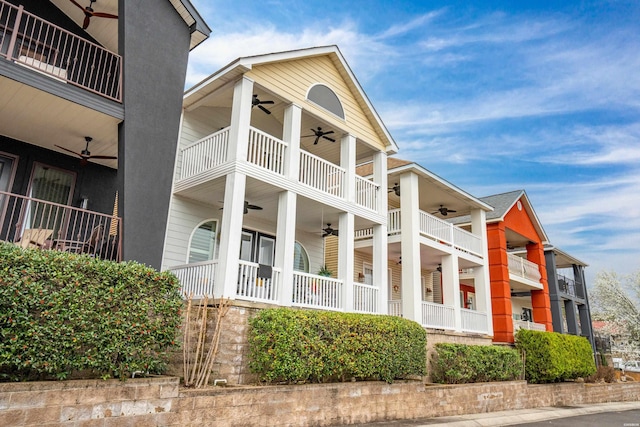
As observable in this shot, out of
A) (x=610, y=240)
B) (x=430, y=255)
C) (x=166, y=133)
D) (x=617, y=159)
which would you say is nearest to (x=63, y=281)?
(x=166, y=133)

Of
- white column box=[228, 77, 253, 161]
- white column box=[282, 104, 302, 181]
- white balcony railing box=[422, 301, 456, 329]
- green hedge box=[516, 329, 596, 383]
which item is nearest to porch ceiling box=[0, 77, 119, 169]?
white column box=[228, 77, 253, 161]

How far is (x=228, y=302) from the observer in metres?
9.08

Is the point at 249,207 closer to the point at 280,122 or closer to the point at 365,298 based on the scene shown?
the point at 280,122

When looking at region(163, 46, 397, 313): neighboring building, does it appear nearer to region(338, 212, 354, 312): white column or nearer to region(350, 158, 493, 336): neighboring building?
region(338, 212, 354, 312): white column

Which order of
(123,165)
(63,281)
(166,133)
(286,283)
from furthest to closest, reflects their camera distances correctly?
(286,283), (166,133), (123,165), (63,281)

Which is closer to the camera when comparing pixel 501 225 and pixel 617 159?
pixel 501 225

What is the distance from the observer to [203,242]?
12.6 m

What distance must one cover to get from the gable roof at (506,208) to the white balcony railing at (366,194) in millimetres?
8393

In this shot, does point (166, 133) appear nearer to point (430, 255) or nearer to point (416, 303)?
point (416, 303)

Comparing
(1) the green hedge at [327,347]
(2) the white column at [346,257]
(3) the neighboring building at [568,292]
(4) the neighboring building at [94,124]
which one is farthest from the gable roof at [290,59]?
(3) the neighboring building at [568,292]

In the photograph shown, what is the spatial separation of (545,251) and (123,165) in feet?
79.8

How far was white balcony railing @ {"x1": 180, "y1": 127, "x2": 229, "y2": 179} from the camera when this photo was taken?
1102 cm

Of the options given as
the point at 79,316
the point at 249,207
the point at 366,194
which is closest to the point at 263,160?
the point at 249,207

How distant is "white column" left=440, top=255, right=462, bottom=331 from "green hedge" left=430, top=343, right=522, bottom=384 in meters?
1.95
